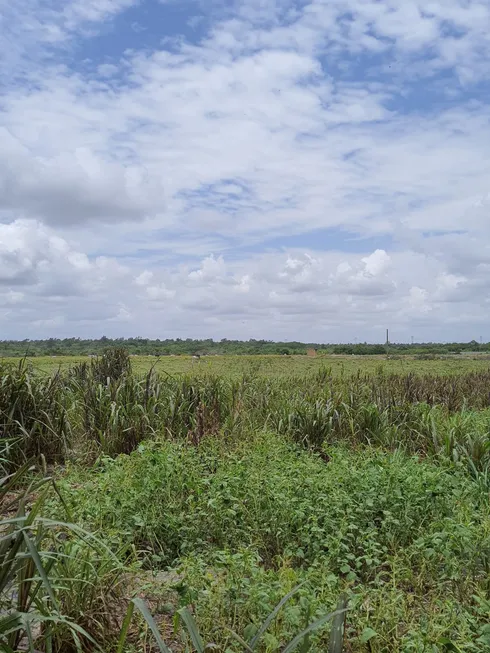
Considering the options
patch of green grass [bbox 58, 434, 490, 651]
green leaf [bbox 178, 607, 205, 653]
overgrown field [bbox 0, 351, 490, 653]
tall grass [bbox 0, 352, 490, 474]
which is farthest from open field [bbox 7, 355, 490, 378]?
green leaf [bbox 178, 607, 205, 653]

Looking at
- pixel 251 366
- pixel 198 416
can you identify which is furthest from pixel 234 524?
pixel 251 366

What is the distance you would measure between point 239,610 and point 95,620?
683mm

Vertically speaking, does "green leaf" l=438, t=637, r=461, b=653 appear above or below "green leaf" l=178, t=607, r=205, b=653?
below

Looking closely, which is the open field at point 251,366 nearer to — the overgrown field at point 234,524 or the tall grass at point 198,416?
the tall grass at point 198,416

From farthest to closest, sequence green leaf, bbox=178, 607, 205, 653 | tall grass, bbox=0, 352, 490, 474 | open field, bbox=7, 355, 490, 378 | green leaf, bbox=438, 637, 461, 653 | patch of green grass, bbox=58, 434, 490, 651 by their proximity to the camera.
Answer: open field, bbox=7, 355, 490, 378 → tall grass, bbox=0, 352, 490, 474 → patch of green grass, bbox=58, 434, 490, 651 → green leaf, bbox=438, 637, 461, 653 → green leaf, bbox=178, 607, 205, 653

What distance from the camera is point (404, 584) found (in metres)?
3.72

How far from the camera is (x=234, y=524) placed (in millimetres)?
4109

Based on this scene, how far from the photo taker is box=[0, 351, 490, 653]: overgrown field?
2586 millimetres

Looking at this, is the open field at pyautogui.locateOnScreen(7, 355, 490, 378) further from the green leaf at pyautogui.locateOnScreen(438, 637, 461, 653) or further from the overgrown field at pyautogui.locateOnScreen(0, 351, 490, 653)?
the green leaf at pyautogui.locateOnScreen(438, 637, 461, 653)

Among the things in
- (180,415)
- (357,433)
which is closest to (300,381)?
(357,433)

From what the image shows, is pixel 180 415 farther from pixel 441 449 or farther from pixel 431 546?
pixel 431 546

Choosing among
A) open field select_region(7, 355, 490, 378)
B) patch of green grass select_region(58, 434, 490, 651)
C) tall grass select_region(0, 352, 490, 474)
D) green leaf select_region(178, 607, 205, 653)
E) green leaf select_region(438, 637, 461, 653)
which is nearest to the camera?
green leaf select_region(178, 607, 205, 653)

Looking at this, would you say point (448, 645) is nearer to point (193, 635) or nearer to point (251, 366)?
point (193, 635)

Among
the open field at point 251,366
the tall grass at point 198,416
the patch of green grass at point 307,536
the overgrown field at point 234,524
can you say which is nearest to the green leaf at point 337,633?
the overgrown field at point 234,524
